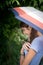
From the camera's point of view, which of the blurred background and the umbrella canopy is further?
the blurred background

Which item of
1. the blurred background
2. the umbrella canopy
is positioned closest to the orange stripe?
the umbrella canopy

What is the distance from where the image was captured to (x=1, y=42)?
5770 mm

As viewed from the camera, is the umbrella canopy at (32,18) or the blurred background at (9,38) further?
the blurred background at (9,38)

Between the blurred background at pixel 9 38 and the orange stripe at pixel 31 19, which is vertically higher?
the orange stripe at pixel 31 19

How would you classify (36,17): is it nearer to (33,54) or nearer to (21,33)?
(33,54)

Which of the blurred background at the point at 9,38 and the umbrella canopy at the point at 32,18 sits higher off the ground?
the umbrella canopy at the point at 32,18

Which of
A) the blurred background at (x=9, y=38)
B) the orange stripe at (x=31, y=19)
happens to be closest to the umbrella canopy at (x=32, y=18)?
the orange stripe at (x=31, y=19)

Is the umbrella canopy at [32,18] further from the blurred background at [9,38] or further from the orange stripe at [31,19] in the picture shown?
the blurred background at [9,38]

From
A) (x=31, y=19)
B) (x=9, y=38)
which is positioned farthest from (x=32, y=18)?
(x=9, y=38)

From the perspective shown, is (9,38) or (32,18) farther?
(9,38)

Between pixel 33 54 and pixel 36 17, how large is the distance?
396 millimetres

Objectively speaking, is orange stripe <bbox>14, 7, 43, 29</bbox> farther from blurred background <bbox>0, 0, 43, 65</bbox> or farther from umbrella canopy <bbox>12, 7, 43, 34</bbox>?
blurred background <bbox>0, 0, 43, 65</bbox>

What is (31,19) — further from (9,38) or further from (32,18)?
(9,38)

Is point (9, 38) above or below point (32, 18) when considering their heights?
below
